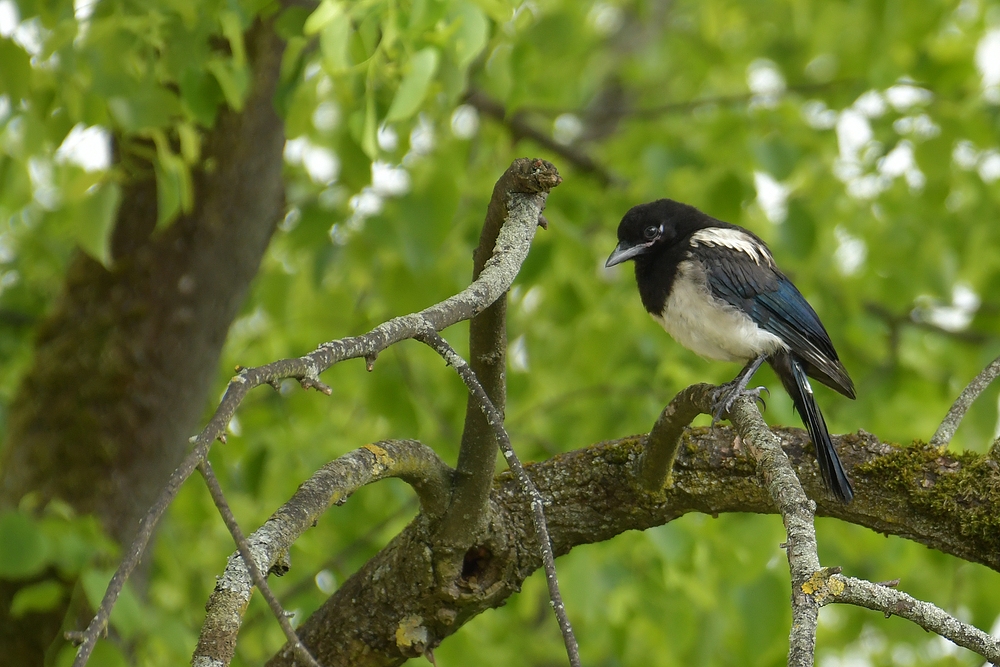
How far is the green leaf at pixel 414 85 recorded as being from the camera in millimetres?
2428

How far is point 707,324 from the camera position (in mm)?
3602

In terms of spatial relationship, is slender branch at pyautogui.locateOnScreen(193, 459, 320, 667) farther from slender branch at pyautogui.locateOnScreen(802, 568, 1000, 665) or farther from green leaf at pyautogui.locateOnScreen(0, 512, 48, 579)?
green leaf at pyautogui.locateOnScreen(0, 512, 48, 579)

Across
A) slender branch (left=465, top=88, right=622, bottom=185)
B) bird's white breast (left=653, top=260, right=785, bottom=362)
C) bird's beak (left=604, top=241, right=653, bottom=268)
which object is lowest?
bird's white breast (left=653, top=260, right=785, bottom=362)

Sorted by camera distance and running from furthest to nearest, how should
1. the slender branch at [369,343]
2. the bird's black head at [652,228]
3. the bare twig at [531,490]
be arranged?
1. the bird's black head at [652,228]
2. the bare twig at [531,490]
3. the slender branch at [369,343]

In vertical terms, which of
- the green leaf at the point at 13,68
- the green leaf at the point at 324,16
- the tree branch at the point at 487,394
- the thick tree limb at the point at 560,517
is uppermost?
the green leaf at the point at 13,68

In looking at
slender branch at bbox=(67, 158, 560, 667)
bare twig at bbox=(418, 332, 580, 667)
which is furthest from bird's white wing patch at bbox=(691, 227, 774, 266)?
bare twig at bbox=(418, 332, 580, 667)

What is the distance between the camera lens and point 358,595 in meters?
2.66

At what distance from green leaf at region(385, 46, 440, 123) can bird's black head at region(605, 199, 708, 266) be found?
1.54 metres

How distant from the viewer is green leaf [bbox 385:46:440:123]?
243 centimetres

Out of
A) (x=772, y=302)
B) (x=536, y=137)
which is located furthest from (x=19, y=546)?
(x=536, y=137)

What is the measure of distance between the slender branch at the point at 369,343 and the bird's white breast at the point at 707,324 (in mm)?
1554

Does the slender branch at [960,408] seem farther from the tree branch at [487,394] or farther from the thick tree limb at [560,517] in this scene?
the tree branch at [487,394]

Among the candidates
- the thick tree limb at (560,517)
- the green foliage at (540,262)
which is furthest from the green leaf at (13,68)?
the thick tree limb at (560,517)

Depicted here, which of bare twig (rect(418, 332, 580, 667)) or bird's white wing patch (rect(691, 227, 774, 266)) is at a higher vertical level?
bird's white wing patch (rect(691, 227, 774, 266))
